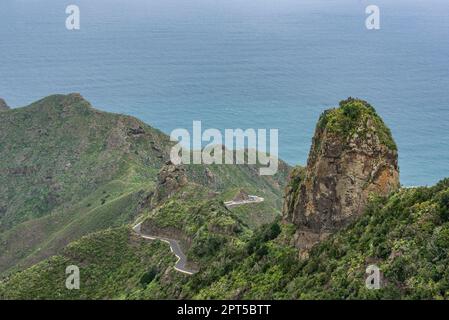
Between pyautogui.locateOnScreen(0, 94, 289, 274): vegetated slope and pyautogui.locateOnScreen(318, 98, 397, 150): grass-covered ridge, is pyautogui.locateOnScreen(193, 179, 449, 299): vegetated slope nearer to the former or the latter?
pyautogui.locateOnScreen(318, 98, 397, 150): grass-covered ridge

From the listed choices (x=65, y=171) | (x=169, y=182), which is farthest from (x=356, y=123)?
(x=65, y=171)

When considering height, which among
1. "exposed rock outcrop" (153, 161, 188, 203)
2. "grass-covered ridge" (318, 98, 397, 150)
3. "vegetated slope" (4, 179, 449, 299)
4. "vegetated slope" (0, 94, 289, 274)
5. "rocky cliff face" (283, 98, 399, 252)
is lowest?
"vegetated slope" (0, 94, 289, 274)

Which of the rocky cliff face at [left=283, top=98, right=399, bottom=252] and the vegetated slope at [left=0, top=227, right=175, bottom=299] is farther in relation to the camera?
the vegetated slope at [left=0, top=227, right=175, bottom=299]

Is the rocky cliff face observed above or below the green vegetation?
above

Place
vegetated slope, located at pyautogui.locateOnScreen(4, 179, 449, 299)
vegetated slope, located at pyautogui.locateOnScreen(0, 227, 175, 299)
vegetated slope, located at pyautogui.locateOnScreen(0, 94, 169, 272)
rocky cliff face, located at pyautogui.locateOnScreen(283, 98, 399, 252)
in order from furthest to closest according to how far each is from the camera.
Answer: vegetated slope, located at pyautogui.locateOnScreen(0, 94, 169, 272), vegetated slope, located at pyautogui.locateOnScreen(0, 227, 175, 299), rocky cliff face, located at pyautogui.locateOnScreen(283, 98, 399, 252), vegetated slope, located at pyautogui.locateOnScreen(4, 179, 449, 299)

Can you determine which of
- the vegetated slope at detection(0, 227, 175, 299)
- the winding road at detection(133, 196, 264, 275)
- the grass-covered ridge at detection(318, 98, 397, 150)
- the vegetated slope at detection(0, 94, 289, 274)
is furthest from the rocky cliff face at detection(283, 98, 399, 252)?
the vegetated slope at detection(0, 94, 289, 274)

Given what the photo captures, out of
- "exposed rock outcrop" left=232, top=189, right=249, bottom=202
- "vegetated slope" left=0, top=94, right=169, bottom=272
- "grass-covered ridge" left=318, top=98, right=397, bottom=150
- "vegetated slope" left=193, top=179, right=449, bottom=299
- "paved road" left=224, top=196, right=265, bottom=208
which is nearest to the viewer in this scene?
"vegetated slope" left=193, top=179, right=449, bottom=299
